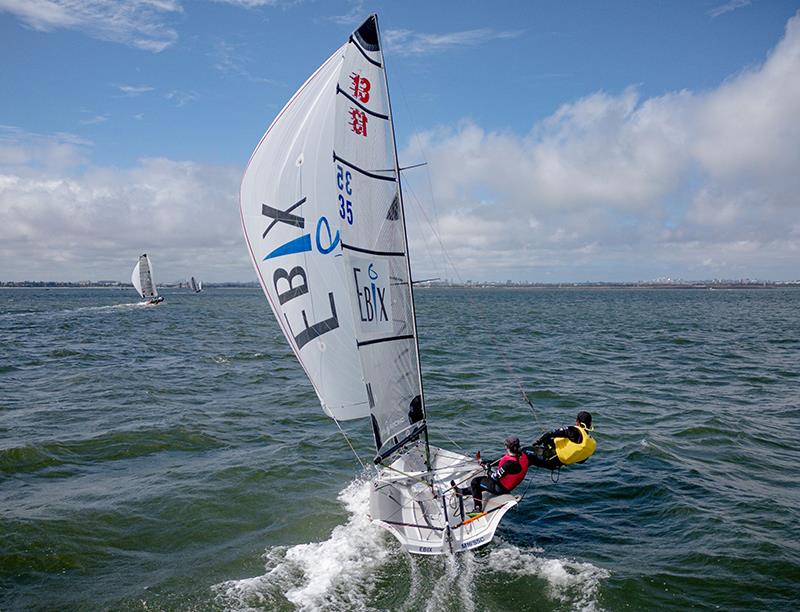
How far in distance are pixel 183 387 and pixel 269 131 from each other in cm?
1521

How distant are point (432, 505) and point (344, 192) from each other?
549cm

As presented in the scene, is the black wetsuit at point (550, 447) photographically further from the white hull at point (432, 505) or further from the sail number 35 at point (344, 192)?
the sail number 35 at point (344, 192)

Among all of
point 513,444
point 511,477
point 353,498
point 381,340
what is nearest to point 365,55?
point 381,340

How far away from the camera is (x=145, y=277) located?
73.1 m

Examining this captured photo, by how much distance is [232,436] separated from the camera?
15289mm

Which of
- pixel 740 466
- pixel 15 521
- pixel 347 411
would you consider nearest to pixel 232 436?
pixel 15 521

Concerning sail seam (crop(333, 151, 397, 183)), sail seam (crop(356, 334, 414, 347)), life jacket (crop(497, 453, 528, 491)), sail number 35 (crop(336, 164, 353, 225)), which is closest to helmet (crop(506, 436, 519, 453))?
life jacket (crop(497, 453, 528, 491))

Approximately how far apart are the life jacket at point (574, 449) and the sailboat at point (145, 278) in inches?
2751

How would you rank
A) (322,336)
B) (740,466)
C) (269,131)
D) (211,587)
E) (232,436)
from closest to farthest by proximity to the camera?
(211,587) → (269,131) → (322,336) → (740,466) → (232,436)

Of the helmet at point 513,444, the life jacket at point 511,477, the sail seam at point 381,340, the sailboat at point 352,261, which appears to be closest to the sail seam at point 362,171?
the sailboat at point 352,261

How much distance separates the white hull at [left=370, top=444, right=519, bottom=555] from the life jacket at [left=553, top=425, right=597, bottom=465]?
113cm

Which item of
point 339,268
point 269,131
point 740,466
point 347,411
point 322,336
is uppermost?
point 269,131

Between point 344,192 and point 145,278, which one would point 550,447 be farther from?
point 145,278

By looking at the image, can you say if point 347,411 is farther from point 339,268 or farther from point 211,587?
point 211,587
